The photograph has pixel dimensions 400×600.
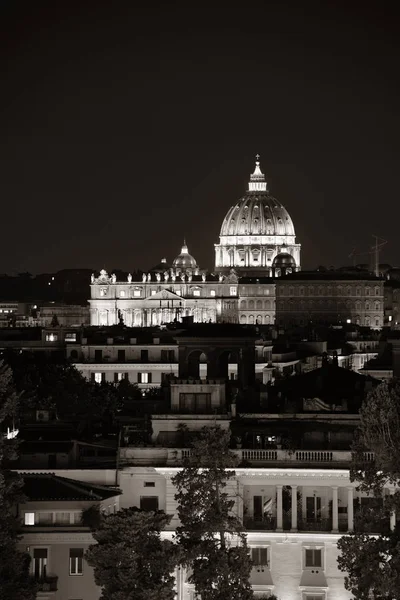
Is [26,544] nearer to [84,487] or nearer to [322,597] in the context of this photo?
[84,487]

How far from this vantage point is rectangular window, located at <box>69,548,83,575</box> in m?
49.2

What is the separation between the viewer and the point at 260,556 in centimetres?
4972

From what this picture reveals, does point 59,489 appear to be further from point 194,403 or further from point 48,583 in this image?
point 194,403

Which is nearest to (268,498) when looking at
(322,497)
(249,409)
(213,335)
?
(322,497)

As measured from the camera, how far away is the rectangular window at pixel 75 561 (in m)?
49.2

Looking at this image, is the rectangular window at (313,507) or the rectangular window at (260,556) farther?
the rectangular window at (313,507)

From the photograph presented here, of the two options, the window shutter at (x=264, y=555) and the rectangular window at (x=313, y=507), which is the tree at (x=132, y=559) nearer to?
the window shutter at (x=264, y=555)

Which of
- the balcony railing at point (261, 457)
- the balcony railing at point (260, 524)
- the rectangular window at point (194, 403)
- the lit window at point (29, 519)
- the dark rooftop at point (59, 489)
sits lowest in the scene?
the balcony railing at point (260, 524)

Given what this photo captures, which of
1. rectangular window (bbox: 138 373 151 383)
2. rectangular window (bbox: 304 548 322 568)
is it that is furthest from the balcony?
rectangular window (bbox: 138 373 151 383)

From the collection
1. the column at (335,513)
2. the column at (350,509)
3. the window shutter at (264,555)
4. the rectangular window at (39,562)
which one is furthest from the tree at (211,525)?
the rectangular window at (39,562)

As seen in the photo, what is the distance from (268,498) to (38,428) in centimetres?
1242

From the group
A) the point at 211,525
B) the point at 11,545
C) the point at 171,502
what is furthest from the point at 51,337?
the point at 211,525

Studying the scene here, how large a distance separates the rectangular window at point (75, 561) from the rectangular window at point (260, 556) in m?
4.06

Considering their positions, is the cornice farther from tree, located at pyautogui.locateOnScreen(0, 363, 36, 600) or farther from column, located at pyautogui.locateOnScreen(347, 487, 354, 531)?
column, located at pyautogui.locateOnScreen(347, 487, 354, 531)
